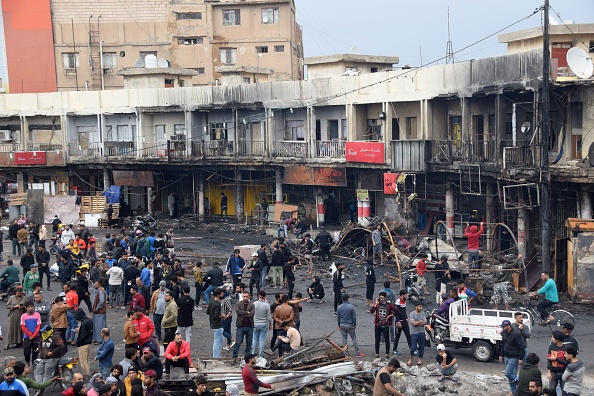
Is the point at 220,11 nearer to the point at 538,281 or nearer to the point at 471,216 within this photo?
the point at 471,216

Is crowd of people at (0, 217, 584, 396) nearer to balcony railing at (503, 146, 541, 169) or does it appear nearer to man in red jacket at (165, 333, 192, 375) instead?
man in red jacket at (165, 333, 192, 375)

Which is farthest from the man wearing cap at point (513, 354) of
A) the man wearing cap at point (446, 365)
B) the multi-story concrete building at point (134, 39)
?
the multi-story concrete building at point (134, 39)

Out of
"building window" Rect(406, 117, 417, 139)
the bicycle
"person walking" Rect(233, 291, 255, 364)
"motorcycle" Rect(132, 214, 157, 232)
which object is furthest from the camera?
"motorcycle" Rect(132, 214, 157, 232)

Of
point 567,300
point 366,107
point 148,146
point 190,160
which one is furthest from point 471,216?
point 148,146

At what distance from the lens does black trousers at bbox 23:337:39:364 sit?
17.3 m

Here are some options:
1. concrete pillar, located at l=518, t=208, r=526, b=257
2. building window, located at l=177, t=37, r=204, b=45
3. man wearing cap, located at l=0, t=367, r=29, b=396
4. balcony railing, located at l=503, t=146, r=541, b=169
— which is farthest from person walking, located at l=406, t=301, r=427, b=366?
building window, located at l=177, t=37, r=204, b=45

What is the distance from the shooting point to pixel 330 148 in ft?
128

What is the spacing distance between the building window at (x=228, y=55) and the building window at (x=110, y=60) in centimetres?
728

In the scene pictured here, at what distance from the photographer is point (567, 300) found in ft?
Result: 79.3

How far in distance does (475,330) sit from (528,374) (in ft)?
13.1

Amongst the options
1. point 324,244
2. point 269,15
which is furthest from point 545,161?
point 269,15

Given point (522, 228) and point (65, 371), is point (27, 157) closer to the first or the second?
point (522, 228)

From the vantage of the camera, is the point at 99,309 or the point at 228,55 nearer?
the point at 99,309

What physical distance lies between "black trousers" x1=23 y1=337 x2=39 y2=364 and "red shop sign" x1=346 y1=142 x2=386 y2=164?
2158 centimetres
